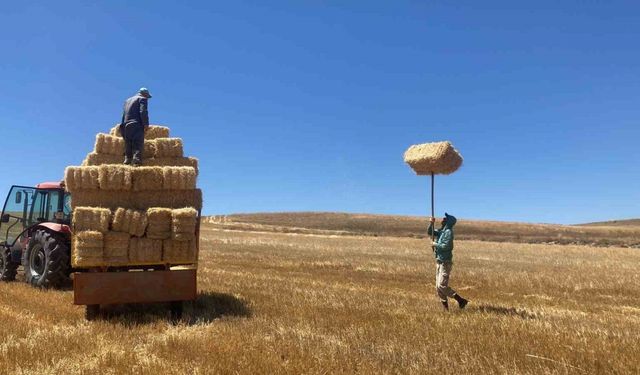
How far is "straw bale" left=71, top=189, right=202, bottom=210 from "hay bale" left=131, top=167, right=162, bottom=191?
0.40 feet

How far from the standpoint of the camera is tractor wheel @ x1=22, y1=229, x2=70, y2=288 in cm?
1120

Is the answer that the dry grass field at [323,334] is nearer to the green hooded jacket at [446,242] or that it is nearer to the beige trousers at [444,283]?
the beige trousers at [444,283]

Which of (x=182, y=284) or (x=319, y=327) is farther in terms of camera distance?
(x=182, y=284)

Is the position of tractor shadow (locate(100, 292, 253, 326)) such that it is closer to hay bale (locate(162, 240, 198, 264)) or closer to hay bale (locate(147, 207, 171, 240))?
hay bale (locate(162, 240, 198, 264))

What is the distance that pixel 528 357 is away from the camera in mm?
6250

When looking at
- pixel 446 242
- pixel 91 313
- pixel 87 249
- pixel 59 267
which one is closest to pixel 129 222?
pixel 87 249

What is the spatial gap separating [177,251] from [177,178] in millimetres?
1338

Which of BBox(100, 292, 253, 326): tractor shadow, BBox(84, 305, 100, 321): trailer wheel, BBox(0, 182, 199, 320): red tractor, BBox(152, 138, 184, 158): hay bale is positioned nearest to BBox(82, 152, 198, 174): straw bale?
BBox(152, 138, 184, 158): hay bale

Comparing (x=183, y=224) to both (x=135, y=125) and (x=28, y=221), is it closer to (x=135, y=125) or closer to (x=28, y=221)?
(x=135, y=125)

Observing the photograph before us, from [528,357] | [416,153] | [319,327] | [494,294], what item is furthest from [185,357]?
[494,294]

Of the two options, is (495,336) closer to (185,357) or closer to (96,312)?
(185,357)

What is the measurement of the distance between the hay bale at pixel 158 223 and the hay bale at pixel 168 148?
6.26ft

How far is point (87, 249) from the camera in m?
8.70

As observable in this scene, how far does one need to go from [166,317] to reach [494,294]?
8.48m
